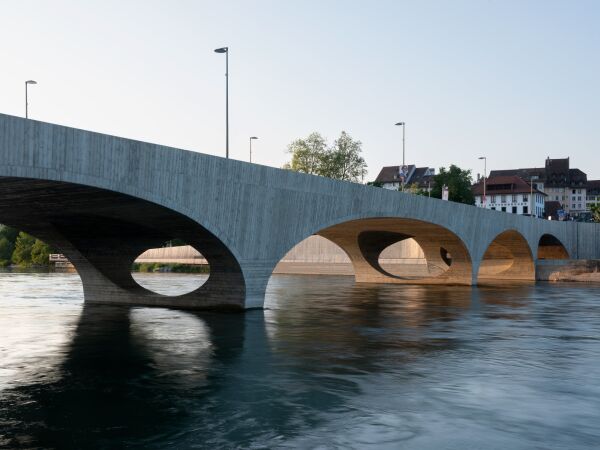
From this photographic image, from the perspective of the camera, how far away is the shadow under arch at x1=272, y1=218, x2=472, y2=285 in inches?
1954

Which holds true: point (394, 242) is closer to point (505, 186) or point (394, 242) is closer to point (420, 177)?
point (505, 186)

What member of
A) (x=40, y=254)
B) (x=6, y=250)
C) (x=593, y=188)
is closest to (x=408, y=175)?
(x=593, y=188)

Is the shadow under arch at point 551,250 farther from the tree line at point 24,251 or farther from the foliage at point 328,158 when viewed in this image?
the tree line at point 24,251

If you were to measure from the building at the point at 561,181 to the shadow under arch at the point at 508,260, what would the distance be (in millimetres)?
98017

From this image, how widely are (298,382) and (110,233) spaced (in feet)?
63.7

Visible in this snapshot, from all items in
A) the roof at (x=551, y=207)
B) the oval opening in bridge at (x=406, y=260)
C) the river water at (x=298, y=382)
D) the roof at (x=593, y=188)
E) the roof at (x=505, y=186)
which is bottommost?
the river water at (x=298, y=382)

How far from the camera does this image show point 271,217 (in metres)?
29.4

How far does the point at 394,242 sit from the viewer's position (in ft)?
200

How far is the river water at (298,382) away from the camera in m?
10.8

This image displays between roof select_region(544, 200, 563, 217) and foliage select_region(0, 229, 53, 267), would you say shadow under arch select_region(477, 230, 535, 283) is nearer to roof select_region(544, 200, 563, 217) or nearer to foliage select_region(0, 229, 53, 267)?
foliage select_region(0, 229, 53, 267)

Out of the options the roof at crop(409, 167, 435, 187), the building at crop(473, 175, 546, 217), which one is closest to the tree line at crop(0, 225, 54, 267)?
the roof at crop(409, 167, 435, 187)

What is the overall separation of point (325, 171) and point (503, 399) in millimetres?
104780

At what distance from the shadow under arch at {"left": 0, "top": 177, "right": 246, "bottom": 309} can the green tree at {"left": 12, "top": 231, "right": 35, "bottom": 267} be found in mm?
92354

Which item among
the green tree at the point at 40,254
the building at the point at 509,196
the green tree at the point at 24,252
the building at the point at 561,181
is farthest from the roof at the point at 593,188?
the green tree at the point at 24,252
